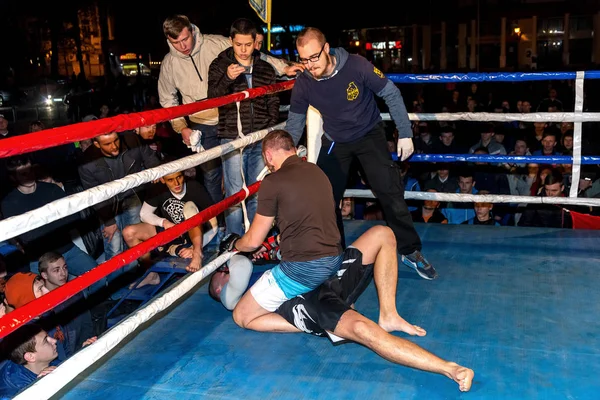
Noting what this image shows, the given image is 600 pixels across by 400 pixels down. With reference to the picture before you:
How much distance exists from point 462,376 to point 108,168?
4.06 m

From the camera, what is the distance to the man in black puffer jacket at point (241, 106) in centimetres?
418

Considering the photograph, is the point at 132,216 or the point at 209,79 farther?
the point at 132,216

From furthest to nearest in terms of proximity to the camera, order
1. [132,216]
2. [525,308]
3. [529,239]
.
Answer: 1. [132,216]
2. [529,239]
3. [525,308]

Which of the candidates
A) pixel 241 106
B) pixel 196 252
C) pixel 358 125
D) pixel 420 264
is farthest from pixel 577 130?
pixel 196 252

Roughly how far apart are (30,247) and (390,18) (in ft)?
84.8

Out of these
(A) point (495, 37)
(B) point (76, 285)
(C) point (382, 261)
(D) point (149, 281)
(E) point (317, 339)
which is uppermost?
(A) point (495, 37)

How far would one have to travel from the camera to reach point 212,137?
4859 millimetres

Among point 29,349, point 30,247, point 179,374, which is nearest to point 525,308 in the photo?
point 179,374

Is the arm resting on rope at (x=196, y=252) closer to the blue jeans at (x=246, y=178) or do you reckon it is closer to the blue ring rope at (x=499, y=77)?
the blue jeans at (x=246, y=178)

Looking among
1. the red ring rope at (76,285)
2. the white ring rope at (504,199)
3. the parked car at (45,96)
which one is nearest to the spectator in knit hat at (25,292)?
the red ring rope at (76,285)

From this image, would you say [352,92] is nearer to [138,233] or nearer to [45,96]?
[138,233]

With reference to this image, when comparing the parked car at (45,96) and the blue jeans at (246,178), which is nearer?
the blue jeans at (246,178)

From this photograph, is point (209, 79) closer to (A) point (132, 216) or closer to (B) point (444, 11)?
(A) point (132, 216)

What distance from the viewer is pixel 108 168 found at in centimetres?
578
